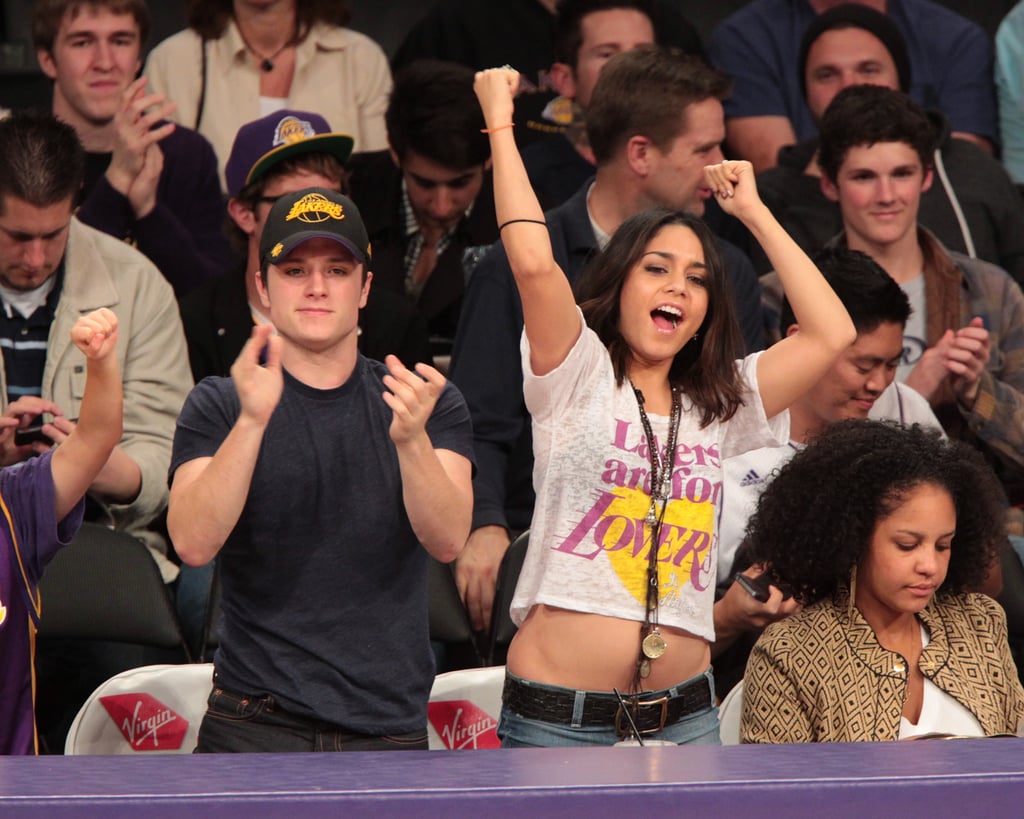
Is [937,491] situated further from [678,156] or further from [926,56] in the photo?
[926,56]

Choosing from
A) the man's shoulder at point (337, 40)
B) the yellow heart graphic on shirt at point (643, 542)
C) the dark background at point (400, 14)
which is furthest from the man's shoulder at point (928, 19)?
the yellow heart graphic on shirt at point (643, 542)

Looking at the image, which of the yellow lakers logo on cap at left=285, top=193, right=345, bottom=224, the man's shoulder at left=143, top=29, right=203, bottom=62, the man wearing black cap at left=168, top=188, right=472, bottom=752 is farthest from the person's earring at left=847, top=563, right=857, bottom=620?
the man's shoulder at left=143, top=29, right=203, bottom=62

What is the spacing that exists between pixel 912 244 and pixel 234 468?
2594 mm

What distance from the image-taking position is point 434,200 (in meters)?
4.66

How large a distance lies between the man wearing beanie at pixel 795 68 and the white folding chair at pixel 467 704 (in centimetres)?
274

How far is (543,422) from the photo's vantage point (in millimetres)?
2906

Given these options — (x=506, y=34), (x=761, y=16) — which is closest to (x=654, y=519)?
(x=506, y=34)

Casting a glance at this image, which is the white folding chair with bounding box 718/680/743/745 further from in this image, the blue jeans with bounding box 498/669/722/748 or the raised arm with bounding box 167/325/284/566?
the raised arm with bounding box 167/325/284/566

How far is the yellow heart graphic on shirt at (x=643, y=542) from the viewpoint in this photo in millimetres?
2811

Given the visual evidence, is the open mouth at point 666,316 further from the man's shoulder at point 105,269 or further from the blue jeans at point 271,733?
the man's shoulder at point 105,269

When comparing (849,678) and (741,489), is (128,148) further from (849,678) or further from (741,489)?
(849,678)

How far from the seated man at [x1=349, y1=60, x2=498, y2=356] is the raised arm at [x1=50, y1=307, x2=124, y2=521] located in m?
1.85

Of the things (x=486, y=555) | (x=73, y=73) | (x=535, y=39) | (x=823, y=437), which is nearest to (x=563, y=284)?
(x=823, y=437)

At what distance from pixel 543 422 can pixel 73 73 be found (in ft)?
8.78
